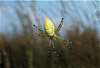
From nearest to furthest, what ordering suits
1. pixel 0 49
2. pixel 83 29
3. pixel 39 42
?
pixel 83 29, pixel 39 42, pixel 0 49

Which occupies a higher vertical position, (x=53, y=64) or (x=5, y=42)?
(x=5, y=42)

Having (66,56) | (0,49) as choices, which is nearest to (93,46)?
(66,56)

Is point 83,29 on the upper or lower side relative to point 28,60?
upper

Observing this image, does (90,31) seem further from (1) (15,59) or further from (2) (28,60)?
(1) (15,59)

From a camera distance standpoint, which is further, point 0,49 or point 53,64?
point 0,49

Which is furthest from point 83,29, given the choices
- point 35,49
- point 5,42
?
point 5,42

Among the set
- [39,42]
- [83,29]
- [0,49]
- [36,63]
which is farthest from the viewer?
[0,49]

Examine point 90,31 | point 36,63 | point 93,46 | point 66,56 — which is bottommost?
point 36,63

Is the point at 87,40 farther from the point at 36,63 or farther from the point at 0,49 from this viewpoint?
the point at 0,49

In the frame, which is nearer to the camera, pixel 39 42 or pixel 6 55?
pixel 39 42
